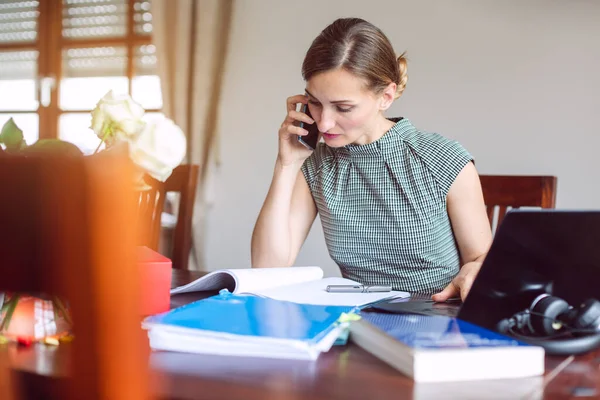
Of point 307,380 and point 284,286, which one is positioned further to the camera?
point 284,286

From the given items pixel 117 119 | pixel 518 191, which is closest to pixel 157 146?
pixel 117 119

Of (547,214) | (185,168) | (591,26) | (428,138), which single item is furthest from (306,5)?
(547,214)

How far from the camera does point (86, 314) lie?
0.39 meters

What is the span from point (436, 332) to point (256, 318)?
0.70ft

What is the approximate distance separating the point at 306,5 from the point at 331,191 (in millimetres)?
1708

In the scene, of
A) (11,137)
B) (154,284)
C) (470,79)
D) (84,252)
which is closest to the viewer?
(84,252)

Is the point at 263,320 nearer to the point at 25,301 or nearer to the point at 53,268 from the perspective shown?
the point at 25,301

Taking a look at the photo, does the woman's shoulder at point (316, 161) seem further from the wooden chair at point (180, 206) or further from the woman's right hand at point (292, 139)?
the wooden chair at point (180, 206)

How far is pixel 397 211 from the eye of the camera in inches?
59.6

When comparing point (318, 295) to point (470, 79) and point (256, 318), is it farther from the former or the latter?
point (470, 79)

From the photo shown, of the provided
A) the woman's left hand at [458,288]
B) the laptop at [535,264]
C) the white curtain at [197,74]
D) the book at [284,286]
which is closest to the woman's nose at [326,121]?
the book at [284,286]

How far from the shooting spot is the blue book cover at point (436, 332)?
66cm

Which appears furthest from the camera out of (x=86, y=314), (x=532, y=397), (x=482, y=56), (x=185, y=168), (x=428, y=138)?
(x=482, y=56)

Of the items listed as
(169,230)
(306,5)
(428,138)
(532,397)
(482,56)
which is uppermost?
(306,5)
